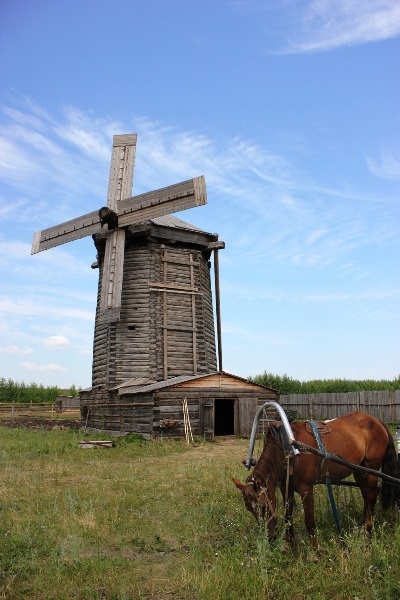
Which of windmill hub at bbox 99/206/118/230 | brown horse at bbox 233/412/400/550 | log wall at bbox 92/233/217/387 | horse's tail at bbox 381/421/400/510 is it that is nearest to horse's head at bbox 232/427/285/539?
brown horse at bbox 233/412/400/550

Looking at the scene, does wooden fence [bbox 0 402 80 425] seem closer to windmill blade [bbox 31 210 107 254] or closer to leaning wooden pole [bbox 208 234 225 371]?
windmill blade [bbox 31 210 107 254]

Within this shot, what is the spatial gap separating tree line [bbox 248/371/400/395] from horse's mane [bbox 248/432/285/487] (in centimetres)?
3441

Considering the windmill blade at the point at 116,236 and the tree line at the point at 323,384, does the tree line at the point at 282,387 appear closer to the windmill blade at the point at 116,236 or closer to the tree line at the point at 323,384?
the tree line at the point at 323,384

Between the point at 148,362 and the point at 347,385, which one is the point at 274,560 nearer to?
the point at 148,362

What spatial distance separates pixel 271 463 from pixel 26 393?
173ft

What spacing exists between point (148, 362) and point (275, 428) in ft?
50.0

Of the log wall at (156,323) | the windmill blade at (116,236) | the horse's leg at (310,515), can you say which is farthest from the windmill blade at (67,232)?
the horse's leg at (310,515)

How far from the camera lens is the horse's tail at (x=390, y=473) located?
271 inches

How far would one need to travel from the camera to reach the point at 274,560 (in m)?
5.54

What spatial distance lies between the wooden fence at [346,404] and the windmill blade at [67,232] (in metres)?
16.2

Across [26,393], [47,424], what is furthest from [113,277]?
[26,393]

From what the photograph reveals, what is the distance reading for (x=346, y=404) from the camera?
103 feet

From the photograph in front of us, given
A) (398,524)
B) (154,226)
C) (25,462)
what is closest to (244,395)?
(154,226)

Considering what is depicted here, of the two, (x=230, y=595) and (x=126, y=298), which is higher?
(x=126, y=298)
